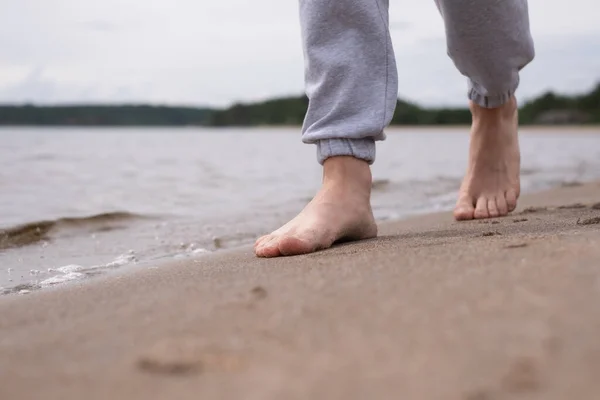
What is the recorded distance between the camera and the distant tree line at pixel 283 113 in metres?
37.5

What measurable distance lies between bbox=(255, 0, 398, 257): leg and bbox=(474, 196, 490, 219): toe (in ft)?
2.24

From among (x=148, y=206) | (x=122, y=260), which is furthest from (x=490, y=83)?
(x=148, y=206)

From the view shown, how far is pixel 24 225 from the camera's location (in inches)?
124

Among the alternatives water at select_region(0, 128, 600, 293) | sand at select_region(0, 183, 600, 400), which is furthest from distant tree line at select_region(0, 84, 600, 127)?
sand at select_region(0, 183, 600, 400)

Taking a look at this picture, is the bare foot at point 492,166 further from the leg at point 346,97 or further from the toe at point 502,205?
the leg at point 346,97

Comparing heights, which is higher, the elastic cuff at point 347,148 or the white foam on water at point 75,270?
the elastic cuff at point 347,148

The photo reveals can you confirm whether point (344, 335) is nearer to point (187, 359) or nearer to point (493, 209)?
point (187, 359)

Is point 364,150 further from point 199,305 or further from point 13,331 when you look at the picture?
point 13,331

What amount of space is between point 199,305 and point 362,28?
97 centimetres

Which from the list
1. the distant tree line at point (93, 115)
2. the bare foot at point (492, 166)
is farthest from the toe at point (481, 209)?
the distant tree line at point (93, 115)

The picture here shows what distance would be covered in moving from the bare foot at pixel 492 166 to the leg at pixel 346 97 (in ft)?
2.27

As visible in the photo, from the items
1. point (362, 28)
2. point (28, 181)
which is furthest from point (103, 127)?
point (362, 28)

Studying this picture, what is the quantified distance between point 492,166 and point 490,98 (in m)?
0.28

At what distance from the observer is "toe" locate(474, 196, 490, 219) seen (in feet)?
7.52
